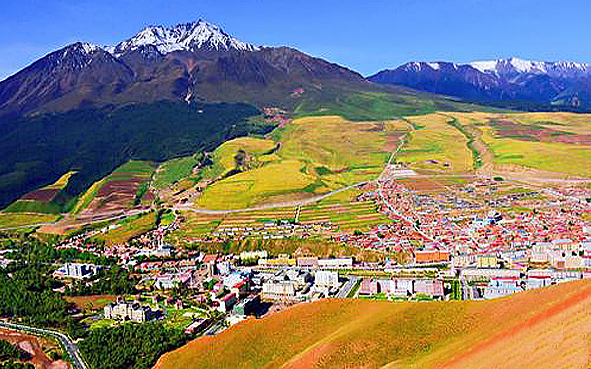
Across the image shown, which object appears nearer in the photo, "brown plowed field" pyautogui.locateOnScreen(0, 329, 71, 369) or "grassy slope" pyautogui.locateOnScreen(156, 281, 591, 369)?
"grassy slope" pyautogui.locateOnScreen(156, 281, 591, 369)

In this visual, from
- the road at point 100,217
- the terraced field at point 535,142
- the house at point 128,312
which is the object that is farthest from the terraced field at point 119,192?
the terraced field at point 535,142

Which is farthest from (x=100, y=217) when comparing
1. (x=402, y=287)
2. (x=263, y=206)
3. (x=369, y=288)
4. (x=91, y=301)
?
(x=402, y=287)

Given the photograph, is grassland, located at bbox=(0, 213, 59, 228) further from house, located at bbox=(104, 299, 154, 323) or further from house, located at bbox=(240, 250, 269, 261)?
house, located at bbox=(104, 299, 154, 323)

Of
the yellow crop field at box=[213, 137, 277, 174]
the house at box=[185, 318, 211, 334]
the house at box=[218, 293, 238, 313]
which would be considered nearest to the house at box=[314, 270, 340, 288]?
the house at box=[218, 293, 238, 313]

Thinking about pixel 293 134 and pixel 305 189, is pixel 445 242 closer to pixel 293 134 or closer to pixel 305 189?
pixel 305 189

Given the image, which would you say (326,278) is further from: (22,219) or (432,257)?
(22,219)

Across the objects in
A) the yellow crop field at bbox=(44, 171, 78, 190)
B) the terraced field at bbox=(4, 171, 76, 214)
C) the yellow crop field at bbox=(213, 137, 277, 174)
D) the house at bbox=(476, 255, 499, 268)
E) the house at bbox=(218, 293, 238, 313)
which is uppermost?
the yellow crop field at bbox=(213, 137, 277, 174)
